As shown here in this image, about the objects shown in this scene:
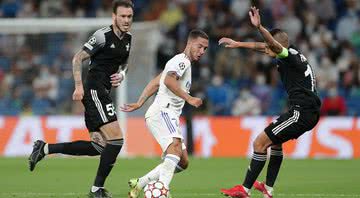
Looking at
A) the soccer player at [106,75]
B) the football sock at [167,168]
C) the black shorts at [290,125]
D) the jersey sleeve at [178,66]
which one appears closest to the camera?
the football sock at [167,168]

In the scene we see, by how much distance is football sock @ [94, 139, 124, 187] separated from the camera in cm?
1135

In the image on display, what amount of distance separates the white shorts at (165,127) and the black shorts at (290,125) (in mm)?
1167

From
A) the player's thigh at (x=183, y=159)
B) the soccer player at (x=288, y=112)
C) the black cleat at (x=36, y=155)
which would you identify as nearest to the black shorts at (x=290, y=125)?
the soccer player at (x=288, y=112)

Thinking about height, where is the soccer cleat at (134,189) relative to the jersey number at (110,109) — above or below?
below

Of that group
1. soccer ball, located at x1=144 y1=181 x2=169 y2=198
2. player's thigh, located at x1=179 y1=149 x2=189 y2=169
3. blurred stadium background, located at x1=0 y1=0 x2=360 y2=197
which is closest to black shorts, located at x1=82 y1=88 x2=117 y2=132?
player's thigh, located at x1=179 y1=149 x2=189 y2=169

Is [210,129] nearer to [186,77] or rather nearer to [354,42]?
[354,42]

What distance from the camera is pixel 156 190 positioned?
34.2 ft

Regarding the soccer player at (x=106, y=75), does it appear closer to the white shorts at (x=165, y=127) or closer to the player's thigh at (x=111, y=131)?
the player's thigh at (x=111, y=131)

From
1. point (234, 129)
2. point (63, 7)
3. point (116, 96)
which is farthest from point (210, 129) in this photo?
point (63, 7)

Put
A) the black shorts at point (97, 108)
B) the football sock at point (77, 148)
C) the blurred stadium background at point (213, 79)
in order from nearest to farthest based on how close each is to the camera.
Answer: the black shorts at point (97, 108) < the football sock at point (77, 148) < the blurred stadium background at point (213, 79)

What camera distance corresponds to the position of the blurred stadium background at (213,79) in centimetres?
2200

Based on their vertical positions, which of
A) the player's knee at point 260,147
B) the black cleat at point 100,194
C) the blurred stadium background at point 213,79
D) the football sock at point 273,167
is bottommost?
the blurred stadium background at point 213,79

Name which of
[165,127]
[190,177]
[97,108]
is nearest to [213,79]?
[190,177]

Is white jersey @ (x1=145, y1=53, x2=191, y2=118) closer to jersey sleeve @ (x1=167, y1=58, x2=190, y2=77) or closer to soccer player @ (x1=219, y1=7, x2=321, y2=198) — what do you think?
jersey sleeve @ (x1=167, y1=58, x2=190, y2=77)
